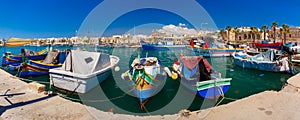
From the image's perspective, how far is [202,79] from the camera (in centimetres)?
1006

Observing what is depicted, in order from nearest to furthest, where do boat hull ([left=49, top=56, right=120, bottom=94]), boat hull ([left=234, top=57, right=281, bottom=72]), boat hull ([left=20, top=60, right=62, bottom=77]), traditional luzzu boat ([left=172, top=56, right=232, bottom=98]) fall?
traditional luzzu boat ([left=172, top=56, right=232, bottom=98])
boat hull ([left=49, top=56, right=120, bottom=94])
boat hull ([left=20, top=60, right=62, bottom=77])
boat hull ([left=234, top=57, right=281, bottom=72])

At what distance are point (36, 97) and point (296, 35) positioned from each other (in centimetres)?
8645

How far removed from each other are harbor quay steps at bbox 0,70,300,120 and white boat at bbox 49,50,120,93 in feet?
7.17

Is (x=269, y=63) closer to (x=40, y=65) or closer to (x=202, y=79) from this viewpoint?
(x=202, y=79)

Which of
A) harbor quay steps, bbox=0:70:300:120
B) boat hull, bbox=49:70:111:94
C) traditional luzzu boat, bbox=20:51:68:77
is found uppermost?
traditional luzzu boat, bbox=20:51:68:77

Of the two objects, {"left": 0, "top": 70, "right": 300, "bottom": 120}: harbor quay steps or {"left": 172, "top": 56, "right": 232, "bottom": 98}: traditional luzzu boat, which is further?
{"left": 172, "top": 56, "right": 232, "bottom": 98}: traditional luzzu boat

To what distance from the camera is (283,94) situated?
25.3 feet

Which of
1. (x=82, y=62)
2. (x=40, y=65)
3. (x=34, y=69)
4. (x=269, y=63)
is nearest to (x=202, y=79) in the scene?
(x=82, y=62)

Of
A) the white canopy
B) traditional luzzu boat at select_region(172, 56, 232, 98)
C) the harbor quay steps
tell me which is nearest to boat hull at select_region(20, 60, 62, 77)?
the white canopy

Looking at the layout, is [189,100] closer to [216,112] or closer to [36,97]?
[216,112]

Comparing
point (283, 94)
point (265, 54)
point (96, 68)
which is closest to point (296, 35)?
point (265, 54)

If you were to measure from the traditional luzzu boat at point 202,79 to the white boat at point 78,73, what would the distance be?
573 cm

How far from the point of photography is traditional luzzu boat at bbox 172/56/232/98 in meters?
8.31

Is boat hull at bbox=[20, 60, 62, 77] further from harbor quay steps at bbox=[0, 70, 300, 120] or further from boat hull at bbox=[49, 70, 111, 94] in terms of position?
harbor quay steps at bbox=[0, 70, 300, 120]
